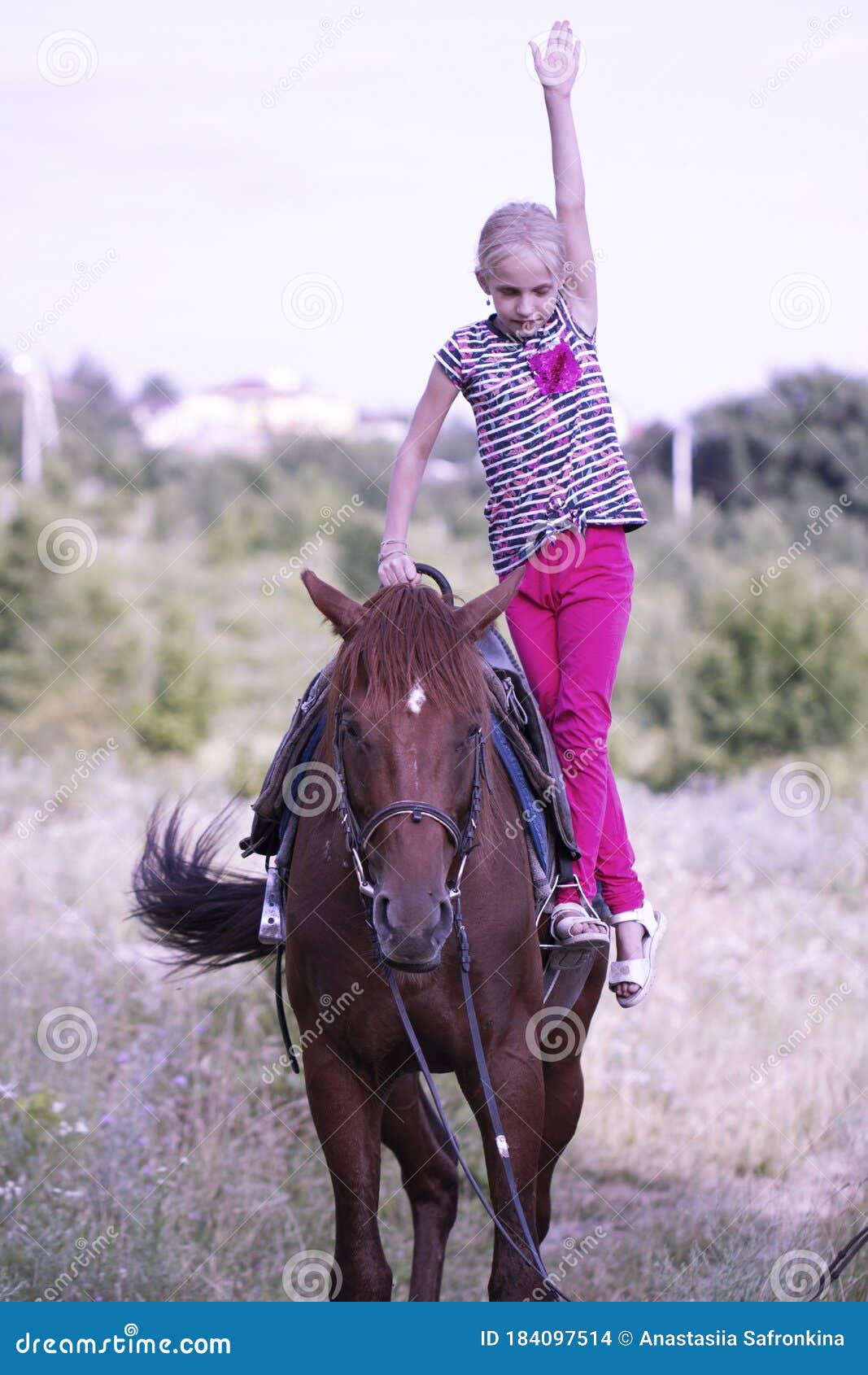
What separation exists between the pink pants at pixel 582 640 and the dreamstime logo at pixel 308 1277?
147 cm

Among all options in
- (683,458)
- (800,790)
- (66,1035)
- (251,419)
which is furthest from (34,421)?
(66,1035)

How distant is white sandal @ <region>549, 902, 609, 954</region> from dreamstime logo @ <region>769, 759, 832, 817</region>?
8.77 m

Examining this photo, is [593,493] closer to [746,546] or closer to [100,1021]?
[100,1021]

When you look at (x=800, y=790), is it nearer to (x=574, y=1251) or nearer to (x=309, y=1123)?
(x=309, y=1123)

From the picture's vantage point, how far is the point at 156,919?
5.66 m

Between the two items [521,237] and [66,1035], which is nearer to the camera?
[521,237]

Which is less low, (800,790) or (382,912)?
→ (382,912)

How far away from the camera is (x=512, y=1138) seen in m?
4.12

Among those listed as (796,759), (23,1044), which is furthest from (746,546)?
(23,1044)

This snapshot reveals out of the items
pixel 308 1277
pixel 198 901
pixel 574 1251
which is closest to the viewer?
pixel 308 1277

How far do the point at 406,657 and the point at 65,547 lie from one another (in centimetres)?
2028

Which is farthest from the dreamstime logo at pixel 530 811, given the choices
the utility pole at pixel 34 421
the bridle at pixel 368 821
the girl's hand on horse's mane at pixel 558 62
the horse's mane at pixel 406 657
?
the utility pole at pixel 34 421

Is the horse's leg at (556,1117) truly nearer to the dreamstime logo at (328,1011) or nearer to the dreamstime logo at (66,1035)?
the dreamstime logo at (328,1011)

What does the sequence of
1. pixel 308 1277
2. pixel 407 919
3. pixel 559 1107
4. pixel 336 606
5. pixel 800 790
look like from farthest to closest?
pixel 800 790 → pixel 559 1107 → pixel 308 1277 → pixel 336 606 → pixel 407 919
